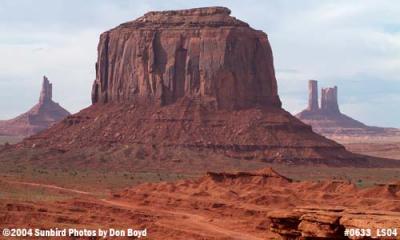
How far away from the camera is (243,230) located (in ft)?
142

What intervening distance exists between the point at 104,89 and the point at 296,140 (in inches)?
1007

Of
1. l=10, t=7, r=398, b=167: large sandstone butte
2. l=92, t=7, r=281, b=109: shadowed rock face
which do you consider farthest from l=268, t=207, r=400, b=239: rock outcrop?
l=92, t=7, r=281, b=109: shadowed rock face

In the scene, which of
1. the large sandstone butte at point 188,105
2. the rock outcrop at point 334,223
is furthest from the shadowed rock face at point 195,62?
the rock outcrop at point 334,223

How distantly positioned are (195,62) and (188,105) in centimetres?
504

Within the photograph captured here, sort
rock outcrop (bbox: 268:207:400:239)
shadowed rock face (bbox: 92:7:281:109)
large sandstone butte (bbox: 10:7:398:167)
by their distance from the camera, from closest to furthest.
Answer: rock outcrop (bbox: 268:207:400:239) → large sandstone butte (bbox: 10:7:398:167) → shadowed rock face (bbox: 92:7:281:109)

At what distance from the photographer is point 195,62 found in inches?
4247

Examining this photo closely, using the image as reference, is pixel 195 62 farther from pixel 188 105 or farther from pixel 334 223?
pixel 334 223

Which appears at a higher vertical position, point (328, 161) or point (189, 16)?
point (189, 16)

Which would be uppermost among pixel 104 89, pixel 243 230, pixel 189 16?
pixel 189 16

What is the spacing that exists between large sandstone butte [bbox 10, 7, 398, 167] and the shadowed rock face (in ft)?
0.36

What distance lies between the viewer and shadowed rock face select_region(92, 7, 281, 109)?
107 m

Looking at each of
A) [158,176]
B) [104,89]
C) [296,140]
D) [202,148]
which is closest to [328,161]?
[296,140]

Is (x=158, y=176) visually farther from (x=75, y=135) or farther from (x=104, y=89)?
(x=104, y=89)

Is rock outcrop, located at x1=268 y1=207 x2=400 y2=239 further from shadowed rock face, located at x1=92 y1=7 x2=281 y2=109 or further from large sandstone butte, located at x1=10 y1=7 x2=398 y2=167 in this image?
shadowed rock face, located at x1=92 y1=7 x2=281 y2=109
